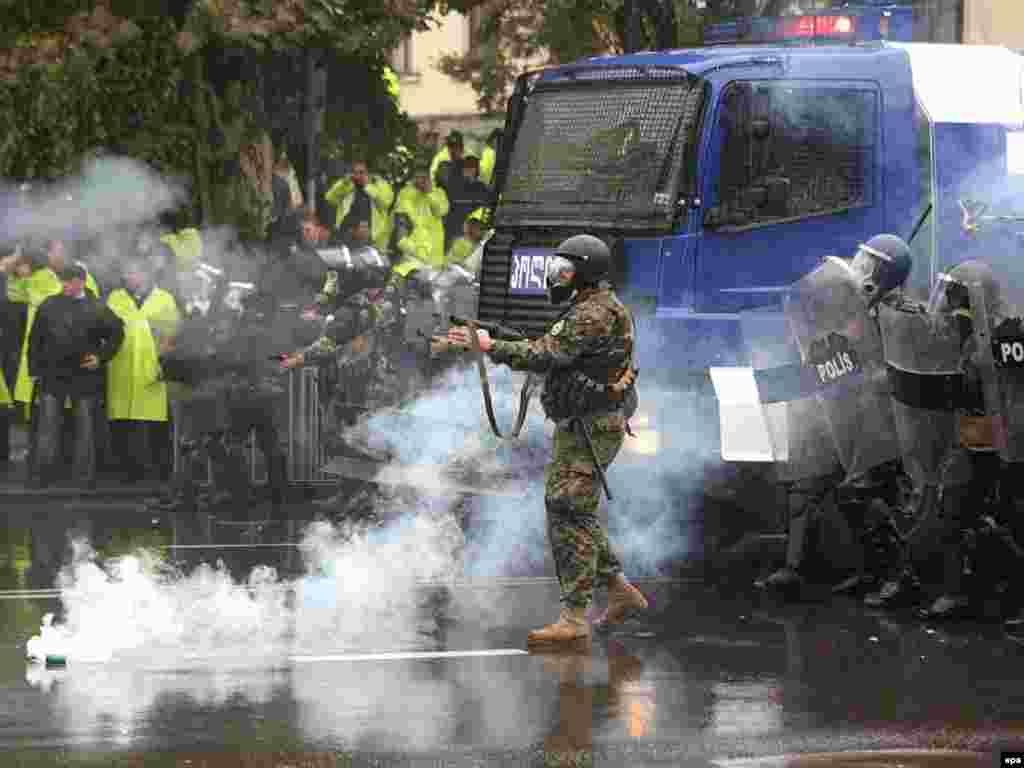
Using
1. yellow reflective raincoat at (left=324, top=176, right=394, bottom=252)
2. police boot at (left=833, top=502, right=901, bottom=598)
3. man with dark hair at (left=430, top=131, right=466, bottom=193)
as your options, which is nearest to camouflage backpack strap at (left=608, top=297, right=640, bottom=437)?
police boot at (left=833, top=502, right=901, bottom=598)

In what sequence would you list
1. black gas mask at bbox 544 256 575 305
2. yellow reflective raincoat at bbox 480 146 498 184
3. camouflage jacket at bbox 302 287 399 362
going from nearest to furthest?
1. black gas mask at bbox 544 256 575 305
2. camouflage jacket at bbox 302 287 399 362
3. yellow reflective raincoat at bbox 480 146 498 184

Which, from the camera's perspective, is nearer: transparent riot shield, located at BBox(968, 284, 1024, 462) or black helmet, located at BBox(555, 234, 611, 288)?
black helmet, located at BBox(555, 234, 611, 288)

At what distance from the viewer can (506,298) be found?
Result: 1502 cm

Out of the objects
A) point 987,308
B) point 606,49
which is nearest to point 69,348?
point 606,49

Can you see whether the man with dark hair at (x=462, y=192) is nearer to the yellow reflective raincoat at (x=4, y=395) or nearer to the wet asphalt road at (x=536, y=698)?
the yellow reflective raincoat at (x=4, y=395)

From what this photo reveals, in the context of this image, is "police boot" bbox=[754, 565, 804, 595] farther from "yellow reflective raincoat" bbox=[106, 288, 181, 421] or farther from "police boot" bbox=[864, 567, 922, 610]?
"yellow reflective raincoat" bbox=[106, 288, 181, 421]

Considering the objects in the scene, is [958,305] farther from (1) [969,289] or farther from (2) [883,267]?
(2) [883,267]

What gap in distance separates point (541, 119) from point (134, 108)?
7.12m

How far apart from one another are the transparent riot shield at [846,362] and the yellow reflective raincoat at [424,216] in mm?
10947

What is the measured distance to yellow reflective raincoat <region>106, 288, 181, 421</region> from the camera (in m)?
18.7


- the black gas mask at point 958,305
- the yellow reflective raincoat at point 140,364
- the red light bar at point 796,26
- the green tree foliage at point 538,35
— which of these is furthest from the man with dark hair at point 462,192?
the black gas mask at point 958,305

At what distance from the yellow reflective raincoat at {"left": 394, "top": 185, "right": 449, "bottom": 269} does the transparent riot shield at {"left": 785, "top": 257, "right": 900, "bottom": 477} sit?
35.9ft

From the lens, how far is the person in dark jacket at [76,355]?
60.7 ft

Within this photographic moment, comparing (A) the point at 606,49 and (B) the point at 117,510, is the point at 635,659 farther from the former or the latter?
(A) the point at 606,49
